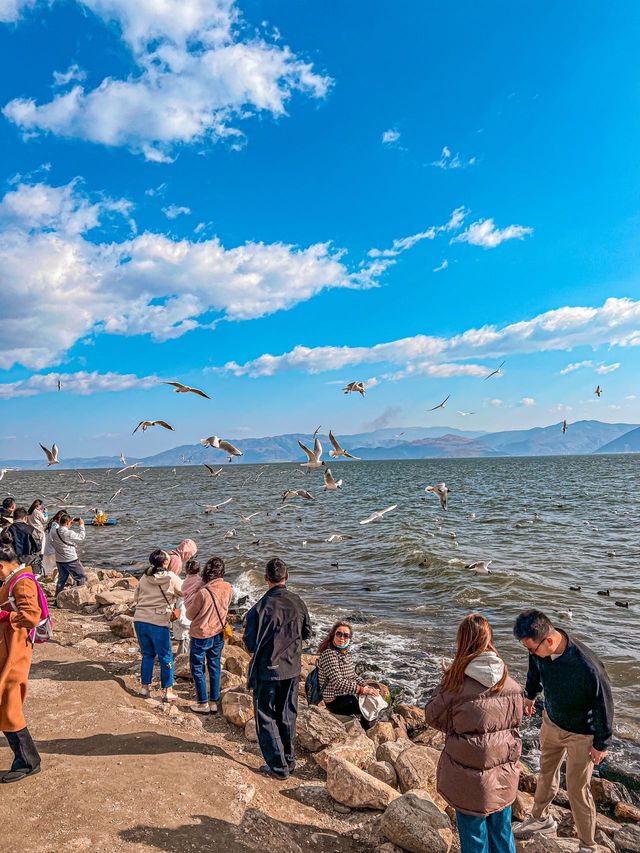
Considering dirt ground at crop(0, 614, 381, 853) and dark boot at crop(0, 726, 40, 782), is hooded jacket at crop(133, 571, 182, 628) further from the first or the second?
dark boot at crop(0, 726, 40, 782)

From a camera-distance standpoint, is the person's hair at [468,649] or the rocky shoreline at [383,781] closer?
the person's hair at [468,649]

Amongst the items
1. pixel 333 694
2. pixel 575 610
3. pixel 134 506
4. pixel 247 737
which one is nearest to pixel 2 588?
pixel 247 737

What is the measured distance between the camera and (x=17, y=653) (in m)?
4.81

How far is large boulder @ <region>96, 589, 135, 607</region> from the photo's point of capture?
13219 mm

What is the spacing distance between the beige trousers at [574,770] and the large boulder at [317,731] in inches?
91.1

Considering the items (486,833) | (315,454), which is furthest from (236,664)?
(486,833)

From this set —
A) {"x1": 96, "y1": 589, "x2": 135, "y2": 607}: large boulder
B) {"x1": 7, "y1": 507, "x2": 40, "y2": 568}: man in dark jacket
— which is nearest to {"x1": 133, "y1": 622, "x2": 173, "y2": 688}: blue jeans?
{"x1": 7, "y1": 507, "x2": 40, "y2": 568}: man in dark jacket

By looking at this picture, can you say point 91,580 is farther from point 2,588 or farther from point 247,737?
point 2,588

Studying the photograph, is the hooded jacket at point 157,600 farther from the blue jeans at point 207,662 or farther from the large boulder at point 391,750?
the large boulder at point 391,750

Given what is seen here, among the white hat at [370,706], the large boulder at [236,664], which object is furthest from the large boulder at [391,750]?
the large boulder at [236,664]

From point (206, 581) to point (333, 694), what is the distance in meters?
2.26

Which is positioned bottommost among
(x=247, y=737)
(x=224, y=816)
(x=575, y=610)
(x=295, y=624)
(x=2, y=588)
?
(x=575, y=610)

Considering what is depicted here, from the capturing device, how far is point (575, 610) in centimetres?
1433

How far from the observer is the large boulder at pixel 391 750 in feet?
20.5
